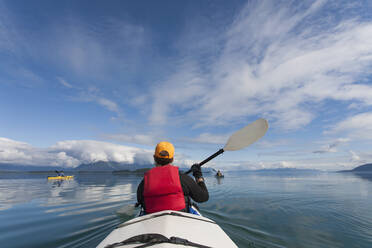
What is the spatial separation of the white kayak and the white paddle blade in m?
4.68

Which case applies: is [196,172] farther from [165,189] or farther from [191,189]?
[165,189]

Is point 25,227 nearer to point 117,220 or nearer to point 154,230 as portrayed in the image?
point 117,220

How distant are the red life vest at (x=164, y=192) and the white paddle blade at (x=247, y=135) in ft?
13.6

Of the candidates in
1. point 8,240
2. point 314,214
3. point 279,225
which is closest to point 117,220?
point 8,240

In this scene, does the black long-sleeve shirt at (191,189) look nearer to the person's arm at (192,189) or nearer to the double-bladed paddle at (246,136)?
the person's arm at (192,189)

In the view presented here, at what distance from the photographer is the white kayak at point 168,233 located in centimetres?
217

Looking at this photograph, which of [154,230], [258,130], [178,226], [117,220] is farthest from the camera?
[117,220]

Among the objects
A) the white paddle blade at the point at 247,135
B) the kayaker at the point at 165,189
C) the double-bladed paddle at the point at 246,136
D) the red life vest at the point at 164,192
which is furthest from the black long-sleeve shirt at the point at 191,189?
the white paddle blade at the point at 247,135

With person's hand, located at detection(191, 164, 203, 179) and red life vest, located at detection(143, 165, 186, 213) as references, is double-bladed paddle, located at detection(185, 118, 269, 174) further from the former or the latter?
red life vest, located at detection(143, 165, 186, 213)

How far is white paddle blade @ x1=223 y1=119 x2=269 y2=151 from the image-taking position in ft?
22.2

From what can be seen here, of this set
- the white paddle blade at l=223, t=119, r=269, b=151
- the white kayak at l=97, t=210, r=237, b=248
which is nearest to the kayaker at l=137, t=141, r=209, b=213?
the white kayak at l=97, t=210, r=237, b=248

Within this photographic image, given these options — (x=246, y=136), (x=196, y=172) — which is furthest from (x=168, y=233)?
(x=246, y=136)

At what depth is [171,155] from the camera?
13.7 feet

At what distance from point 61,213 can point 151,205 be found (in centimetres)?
941
